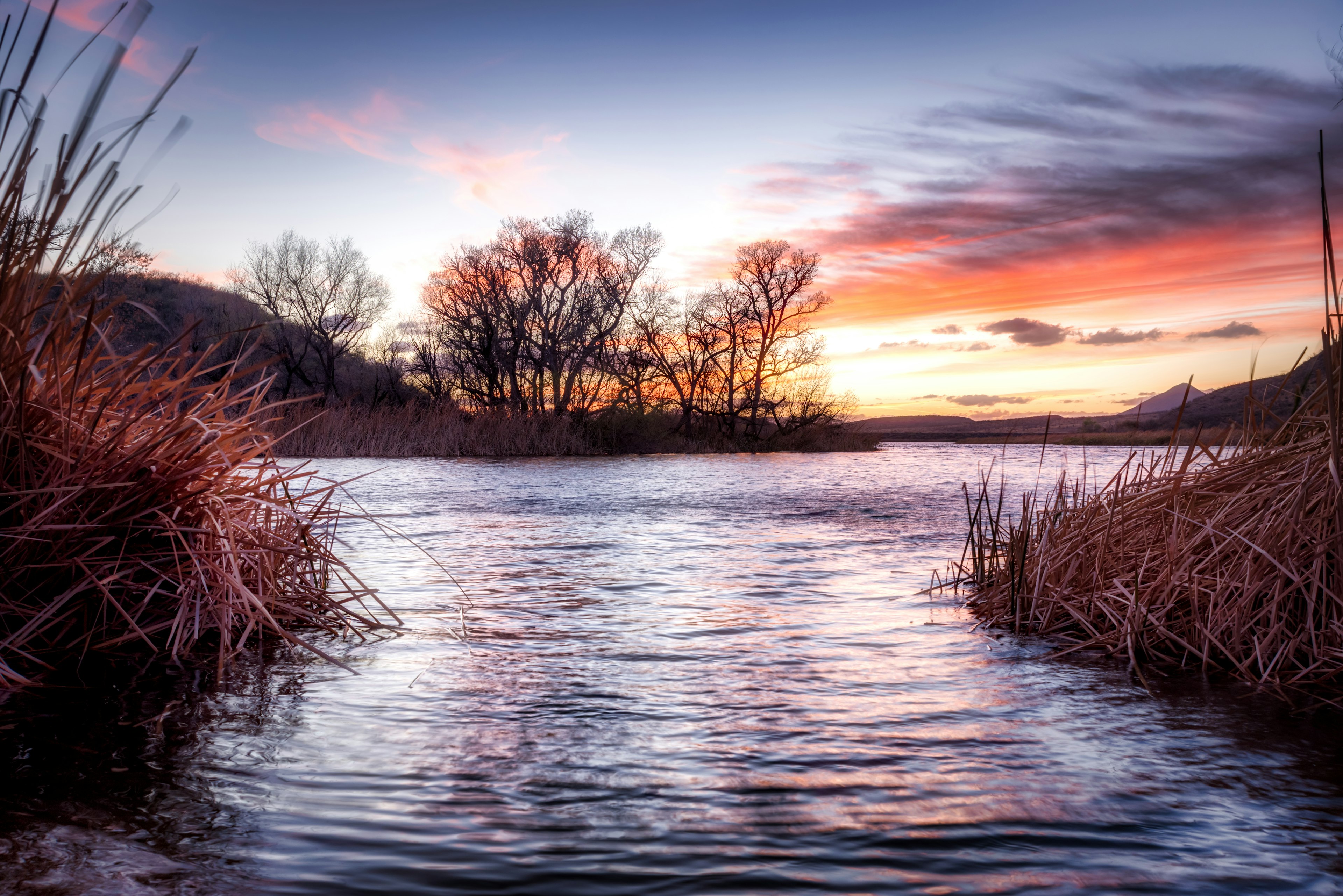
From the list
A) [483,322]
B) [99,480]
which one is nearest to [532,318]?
[483,322]

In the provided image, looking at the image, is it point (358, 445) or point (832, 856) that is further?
point (358, 445)

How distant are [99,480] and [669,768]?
95.9 inches

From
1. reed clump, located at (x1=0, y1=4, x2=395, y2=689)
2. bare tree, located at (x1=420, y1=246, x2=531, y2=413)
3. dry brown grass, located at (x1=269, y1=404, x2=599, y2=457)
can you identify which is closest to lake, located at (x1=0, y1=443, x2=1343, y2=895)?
reed clump, located at (x1=0, y1=4, x2=395, y2=689)

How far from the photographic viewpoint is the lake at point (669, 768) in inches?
74.7

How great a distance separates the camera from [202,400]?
384 cm

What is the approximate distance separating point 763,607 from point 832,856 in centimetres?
305

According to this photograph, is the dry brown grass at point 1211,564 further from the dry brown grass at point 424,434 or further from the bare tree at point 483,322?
the bare tree at point 483,322

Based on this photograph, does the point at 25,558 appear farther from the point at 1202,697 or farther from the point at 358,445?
the point at 358,445

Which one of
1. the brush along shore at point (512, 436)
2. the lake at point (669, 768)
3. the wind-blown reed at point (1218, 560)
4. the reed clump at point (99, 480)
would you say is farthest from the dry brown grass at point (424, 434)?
the wind-blown reed at point (1218, 560)

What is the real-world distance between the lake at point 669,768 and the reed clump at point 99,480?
0.25m

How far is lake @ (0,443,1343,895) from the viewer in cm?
190

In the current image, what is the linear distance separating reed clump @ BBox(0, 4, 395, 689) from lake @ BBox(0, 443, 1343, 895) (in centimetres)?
25

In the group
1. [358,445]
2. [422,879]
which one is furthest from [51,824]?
[358,445]

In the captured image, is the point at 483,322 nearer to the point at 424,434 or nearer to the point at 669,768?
the point at 424,434
